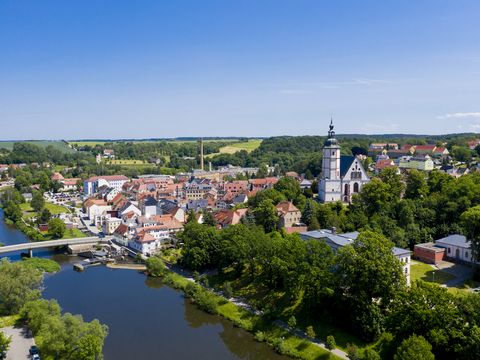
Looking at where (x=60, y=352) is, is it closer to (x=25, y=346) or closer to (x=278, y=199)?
(x=25, y=346)

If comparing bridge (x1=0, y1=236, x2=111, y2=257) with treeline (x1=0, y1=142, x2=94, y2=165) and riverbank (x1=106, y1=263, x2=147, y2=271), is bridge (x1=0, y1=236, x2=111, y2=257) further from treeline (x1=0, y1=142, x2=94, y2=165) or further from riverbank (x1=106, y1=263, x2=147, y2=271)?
treeline (x1=0, y1=142, x2=94, y2=165)

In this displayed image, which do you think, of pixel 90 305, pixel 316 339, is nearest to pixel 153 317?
pixel 90 305

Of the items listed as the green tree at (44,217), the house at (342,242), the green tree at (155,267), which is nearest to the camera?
the house at (342,242)

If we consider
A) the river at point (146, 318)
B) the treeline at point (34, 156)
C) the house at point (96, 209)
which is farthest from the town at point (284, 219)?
the treeline at point (34, 156)

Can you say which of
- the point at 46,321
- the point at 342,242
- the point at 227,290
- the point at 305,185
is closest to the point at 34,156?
the point at 305,185

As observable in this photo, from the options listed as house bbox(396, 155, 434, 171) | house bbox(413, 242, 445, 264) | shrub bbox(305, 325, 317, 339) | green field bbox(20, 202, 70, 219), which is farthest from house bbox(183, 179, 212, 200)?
shrub bbox(305, 325, 317, 339)

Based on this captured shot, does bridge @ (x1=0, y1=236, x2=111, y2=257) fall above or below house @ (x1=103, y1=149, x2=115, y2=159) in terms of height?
below

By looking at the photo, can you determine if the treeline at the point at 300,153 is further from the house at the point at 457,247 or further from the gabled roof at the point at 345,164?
the house at the point at 457,247
